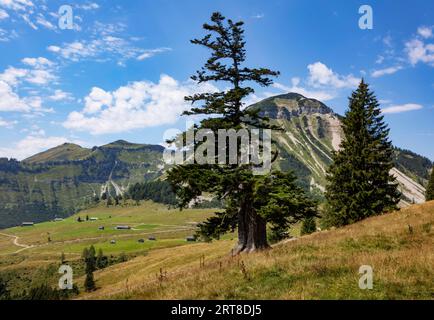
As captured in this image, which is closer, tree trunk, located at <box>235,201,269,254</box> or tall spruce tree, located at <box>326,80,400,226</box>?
tree trunk, located at <box>235,201,269,254</box>

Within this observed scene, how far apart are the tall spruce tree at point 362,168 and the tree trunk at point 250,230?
21303mm

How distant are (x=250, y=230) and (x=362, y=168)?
79.3 ft

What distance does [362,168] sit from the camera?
45.1 metres

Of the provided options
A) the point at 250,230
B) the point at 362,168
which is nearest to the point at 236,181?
the point at 250,230

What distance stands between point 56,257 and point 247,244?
182318 millimetres

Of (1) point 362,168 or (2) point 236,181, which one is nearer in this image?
(2) point 236,181

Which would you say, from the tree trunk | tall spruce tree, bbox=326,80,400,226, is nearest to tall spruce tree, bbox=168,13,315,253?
the tree trunk

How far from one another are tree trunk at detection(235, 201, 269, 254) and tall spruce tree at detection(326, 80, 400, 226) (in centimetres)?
2130

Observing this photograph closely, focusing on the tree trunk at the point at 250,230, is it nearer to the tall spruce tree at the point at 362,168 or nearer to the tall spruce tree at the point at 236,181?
the tall spruce tree at the point at 236,181

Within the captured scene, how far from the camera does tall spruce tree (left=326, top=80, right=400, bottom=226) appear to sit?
1726 inches

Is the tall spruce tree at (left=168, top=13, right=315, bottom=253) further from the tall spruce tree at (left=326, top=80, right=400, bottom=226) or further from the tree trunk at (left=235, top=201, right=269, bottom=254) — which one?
the tall spruce tree at (left=326, top=80, right=400, bottom=226)

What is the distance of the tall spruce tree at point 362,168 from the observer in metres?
43.8

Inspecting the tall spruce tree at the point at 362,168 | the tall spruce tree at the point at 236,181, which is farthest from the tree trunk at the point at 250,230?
the tall spruce tree at the point at 362,168

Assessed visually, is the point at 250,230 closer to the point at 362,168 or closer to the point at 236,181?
the point at 236,181
